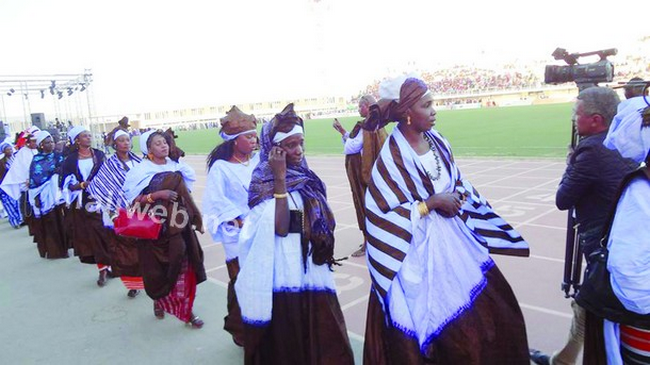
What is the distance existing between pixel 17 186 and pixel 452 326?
9.62m

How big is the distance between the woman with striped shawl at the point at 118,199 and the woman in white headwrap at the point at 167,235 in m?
0.71

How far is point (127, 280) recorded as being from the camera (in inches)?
219

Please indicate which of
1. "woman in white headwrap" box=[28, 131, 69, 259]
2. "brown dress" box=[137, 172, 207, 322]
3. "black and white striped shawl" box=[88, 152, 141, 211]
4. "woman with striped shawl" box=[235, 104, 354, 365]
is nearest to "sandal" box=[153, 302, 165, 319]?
"brown dress" box=[137, 172, 207, 322]

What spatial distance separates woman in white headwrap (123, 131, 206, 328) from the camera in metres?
4.65

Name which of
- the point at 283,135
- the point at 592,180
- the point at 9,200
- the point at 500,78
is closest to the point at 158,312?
the point at 283,135

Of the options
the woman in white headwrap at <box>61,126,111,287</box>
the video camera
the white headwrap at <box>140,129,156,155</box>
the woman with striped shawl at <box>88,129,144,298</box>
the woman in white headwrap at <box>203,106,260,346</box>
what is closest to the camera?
the video camera

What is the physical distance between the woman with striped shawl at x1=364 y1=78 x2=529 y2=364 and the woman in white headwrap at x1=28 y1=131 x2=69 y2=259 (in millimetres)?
6684

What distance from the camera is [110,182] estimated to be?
5676 mm

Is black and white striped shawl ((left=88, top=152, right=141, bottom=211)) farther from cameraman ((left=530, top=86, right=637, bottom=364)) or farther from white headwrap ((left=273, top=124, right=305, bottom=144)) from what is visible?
cameraman ((left=530, top=86, right=637, bottom=364))

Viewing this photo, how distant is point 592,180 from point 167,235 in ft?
11.7

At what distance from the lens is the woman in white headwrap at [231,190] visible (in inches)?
155

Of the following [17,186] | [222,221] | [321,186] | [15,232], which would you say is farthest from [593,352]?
[15,232]

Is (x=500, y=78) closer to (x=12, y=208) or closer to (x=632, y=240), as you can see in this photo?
(x=12, y=208)

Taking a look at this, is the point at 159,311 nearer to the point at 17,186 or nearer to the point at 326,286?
the point at 326,286
